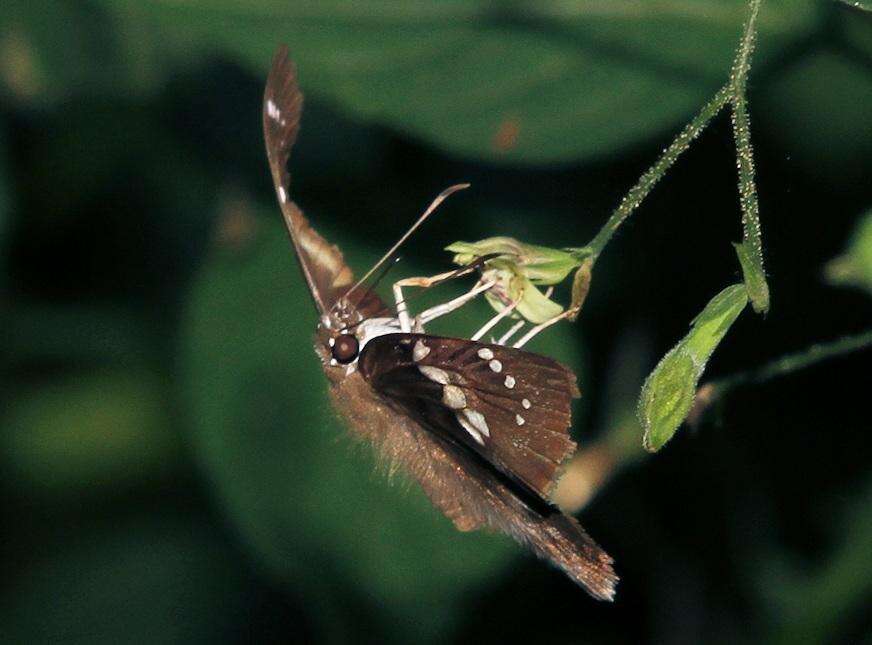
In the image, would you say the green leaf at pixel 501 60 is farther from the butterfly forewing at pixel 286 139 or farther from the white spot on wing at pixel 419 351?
the white spot on wing at pixel 419 351

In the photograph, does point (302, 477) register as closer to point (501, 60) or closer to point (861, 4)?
point (501, 60)

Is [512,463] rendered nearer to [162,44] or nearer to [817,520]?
[817,520]

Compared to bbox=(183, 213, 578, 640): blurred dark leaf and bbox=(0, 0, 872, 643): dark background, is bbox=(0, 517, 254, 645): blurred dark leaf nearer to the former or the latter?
bbox=(0, 0, 872, 643): dark background

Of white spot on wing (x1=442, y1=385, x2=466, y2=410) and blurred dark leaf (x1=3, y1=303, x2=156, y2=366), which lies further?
blurred dark leaf (x1=3, y1=303, x2=156, y2=366)

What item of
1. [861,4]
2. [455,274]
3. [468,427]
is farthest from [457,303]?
[861,4]

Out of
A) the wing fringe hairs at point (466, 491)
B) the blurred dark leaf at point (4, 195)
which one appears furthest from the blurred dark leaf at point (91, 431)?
the wing fringe hairs at point (466, 491)

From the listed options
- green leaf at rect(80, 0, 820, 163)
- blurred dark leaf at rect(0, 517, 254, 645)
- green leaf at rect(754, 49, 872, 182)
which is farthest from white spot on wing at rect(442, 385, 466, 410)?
blurred dark leaf at rect(0, 517, 254, 645)

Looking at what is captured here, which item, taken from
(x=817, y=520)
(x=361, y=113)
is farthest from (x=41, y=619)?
(x=817, y=520)

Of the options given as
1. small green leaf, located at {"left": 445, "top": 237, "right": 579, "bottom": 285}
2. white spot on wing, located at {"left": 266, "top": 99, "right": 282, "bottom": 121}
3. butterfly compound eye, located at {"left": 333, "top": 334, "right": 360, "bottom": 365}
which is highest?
small green leaf, located at {"left": 445, "top": 237, "right": 579, "bottom": 285}
